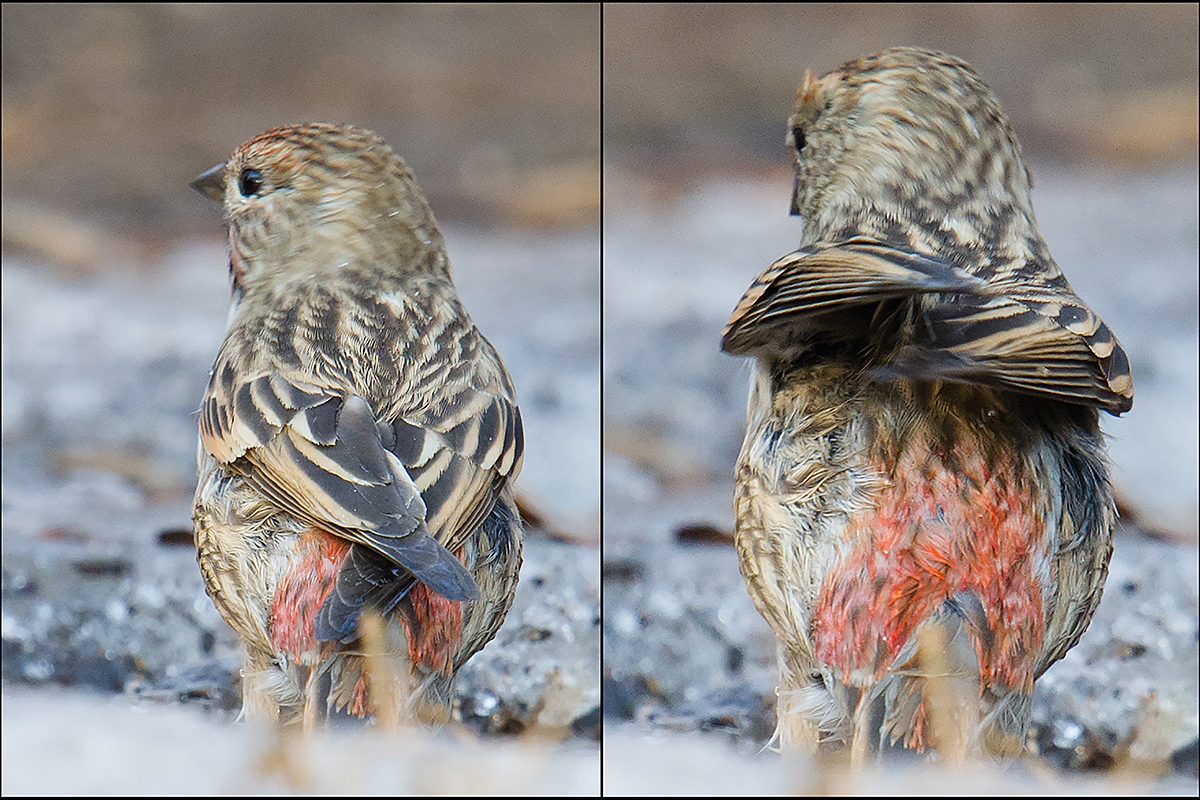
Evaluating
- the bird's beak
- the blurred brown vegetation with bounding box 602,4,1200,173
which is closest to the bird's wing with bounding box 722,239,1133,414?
the blurred brown vegetation with bounding box 602,4,1200,173

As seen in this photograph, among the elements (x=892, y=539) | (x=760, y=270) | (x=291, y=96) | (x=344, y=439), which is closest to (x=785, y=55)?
(x=760, y=270)

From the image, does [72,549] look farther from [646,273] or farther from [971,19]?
[971,19]

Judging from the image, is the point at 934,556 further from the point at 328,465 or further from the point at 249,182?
the point at 249,182

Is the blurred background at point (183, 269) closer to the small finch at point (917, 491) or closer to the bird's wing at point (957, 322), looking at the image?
the small finch at point (917, 491)

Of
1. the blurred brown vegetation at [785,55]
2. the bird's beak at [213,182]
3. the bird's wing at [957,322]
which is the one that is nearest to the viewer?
the bird's wing at [957,322]

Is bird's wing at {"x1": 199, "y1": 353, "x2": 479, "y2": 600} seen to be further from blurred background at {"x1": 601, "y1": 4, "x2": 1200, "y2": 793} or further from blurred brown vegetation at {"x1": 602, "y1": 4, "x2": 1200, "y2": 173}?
blurred brown vegetation at {"x1": 602, "y1": 4, "x2": 1200, "y2": 173}

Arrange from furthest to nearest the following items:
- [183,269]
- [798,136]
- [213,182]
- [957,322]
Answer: [183,269], [213,182], [798,136], [957,322]

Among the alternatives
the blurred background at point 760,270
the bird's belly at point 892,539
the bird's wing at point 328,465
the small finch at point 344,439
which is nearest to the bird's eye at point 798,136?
the blurred background at point 760,270

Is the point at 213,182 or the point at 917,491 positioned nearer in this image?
the point at 917,491
